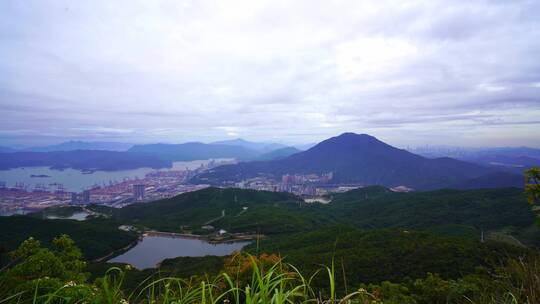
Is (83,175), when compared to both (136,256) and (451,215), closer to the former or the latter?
(136,256)

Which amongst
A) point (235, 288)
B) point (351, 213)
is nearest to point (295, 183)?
point (351, 213)

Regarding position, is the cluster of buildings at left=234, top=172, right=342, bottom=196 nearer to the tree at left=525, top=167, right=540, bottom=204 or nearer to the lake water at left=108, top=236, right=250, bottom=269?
A: the lake water at left=108, top=236, right=250, bottom=269

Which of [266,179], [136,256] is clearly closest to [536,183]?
[136,256]

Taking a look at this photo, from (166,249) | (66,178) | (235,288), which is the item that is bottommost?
(66,178)

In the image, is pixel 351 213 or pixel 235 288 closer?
pixel 235 288

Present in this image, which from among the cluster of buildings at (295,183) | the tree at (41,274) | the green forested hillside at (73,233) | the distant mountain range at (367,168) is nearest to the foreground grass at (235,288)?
the tree at (41,274)

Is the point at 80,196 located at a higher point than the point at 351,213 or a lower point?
lower

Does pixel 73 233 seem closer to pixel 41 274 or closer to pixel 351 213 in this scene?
pixel 41 274

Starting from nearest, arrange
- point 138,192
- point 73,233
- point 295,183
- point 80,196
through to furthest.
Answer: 1. point 73,233
2. point 80,196
3. point 138,192
4. point 295,183
